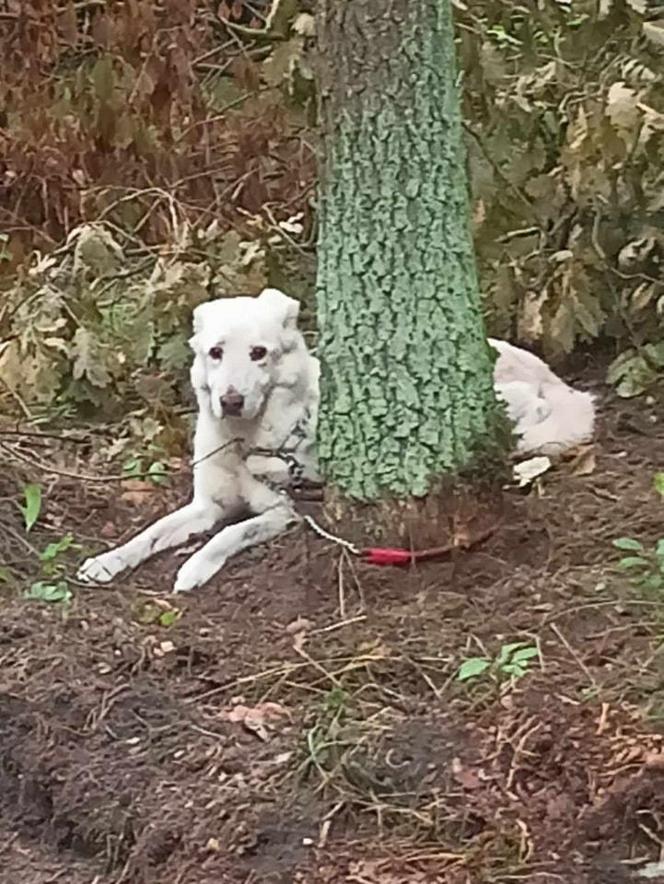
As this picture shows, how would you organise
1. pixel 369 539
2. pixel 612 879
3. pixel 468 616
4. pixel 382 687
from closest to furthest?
1. pixel 612 879
2. pixel 382 687
3. pixel 468 616
4. pixel 369 539

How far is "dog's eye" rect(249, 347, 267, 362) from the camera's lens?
13.3ft

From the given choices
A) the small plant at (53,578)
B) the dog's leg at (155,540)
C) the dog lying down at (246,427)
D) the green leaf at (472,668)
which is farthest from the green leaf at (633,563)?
the small plant at (53,578)

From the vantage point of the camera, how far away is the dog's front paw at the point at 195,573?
3768 mm

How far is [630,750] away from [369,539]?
3.32ft

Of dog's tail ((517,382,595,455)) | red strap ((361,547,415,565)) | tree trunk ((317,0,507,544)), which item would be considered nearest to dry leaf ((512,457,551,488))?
dog's tail ((517,382,595,455))

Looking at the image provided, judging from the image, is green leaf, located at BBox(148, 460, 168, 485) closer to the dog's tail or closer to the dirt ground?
the dirt ground

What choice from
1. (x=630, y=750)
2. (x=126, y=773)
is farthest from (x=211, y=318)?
(x=630, y=750)

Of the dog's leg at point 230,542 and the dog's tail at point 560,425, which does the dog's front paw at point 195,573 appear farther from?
the dog's tail at point 560,425

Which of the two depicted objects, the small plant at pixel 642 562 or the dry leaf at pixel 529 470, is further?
the dry leaf at pixel 529 470

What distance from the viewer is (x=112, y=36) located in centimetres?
500

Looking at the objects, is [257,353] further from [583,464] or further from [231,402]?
[583,464]

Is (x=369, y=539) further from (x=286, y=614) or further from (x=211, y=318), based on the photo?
(x=211, y=318)

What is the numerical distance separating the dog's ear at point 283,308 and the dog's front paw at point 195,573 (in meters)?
0.71

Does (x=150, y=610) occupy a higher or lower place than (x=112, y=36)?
lower
